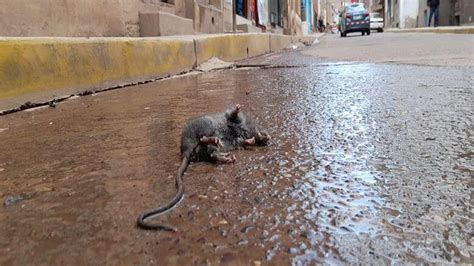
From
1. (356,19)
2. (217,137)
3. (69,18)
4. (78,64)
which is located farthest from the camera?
(356,19)

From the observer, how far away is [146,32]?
6.43 m

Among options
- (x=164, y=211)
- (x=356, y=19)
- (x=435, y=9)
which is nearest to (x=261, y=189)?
(x=164, y=211)

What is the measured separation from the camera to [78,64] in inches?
135

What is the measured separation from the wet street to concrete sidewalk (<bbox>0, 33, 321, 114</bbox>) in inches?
16.9

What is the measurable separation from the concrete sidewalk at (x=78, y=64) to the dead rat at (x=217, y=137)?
5.63 feet

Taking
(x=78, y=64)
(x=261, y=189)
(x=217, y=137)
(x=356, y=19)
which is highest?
(x=356, y=19)

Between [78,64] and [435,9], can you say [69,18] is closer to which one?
[78,64]

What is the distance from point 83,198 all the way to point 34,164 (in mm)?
493

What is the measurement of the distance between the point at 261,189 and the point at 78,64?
260 centimetres

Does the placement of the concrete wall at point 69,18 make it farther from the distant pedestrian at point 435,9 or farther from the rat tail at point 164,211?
the distant pedestrian at point 435,9

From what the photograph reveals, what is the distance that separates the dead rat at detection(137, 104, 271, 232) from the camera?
150 cm

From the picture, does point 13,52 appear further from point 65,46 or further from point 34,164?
point 34,164

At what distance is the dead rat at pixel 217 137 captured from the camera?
Result: 1.50 m

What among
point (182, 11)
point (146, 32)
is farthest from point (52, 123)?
point (182, 11)
